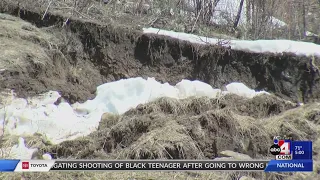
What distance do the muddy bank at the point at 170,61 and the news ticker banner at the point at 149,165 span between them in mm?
4214

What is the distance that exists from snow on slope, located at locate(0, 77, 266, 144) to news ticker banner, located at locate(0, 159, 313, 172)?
1.31 metres

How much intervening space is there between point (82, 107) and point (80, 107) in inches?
1.2

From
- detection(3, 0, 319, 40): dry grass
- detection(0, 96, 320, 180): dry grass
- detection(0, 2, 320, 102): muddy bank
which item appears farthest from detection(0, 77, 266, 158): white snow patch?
detection(3, 0, 319, 40): dry grass

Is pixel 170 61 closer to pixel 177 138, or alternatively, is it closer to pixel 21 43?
pixel 21 43

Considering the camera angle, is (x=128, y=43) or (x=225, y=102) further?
(x=128, y=43)

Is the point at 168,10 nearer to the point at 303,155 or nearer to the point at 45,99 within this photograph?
the point at 45,99

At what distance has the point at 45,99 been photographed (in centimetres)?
704

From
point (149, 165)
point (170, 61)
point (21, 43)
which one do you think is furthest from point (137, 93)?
point (149, 165)

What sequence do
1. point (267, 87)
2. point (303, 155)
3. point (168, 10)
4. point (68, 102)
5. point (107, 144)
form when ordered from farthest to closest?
point (168, 10), point (267, 87), point (68, 102), point (107, 144), point (303, 155)

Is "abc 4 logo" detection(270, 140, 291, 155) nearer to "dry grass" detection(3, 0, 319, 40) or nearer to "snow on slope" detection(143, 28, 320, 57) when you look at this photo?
"snow on slope" detection(143, 28, 320, 57)

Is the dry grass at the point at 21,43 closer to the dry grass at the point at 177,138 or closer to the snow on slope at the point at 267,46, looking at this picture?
the dry grass at the point at 177,138

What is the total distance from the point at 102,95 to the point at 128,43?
1.60m

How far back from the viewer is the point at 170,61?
8945 mm

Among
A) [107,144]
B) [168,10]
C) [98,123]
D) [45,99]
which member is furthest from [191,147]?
[168,10]
